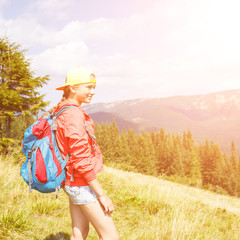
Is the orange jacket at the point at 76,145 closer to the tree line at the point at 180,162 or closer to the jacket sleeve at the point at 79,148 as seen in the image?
the jacket sleeve at the point at 79,148

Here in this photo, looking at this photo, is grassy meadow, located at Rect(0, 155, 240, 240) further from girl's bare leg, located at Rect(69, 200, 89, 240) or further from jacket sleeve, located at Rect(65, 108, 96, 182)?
jacket sleeve, located at Rect(65, 108, 96, 182)

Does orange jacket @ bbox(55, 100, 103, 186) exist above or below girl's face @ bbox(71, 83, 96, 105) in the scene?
below

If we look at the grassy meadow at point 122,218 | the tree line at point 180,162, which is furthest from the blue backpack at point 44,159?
the tree line at point 180,162

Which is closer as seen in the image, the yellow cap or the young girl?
the young girl

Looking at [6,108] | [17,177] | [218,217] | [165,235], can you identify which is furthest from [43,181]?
[6,108]

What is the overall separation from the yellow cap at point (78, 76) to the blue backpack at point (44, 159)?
27 centimetres

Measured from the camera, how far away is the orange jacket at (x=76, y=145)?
178 centimetres

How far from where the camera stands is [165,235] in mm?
3320

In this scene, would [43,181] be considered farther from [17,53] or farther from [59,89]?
[17,53]

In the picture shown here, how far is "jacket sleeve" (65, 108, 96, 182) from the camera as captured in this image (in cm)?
177

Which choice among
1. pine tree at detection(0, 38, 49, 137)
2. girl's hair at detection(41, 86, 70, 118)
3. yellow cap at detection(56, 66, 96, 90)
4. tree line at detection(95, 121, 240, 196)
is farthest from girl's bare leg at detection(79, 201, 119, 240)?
tree line at detection(95, 121, 240, 196)

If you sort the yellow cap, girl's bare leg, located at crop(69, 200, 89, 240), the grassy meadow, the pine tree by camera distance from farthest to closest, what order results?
1. the pine tree
2. the grassy meadow
3. girl's bare leg, located at crop(69, 200, 89, 240)
4. the yellow cap

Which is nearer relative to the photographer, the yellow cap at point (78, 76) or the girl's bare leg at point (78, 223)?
the yellow cap at point (78, 76)

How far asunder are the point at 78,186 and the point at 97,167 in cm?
24
